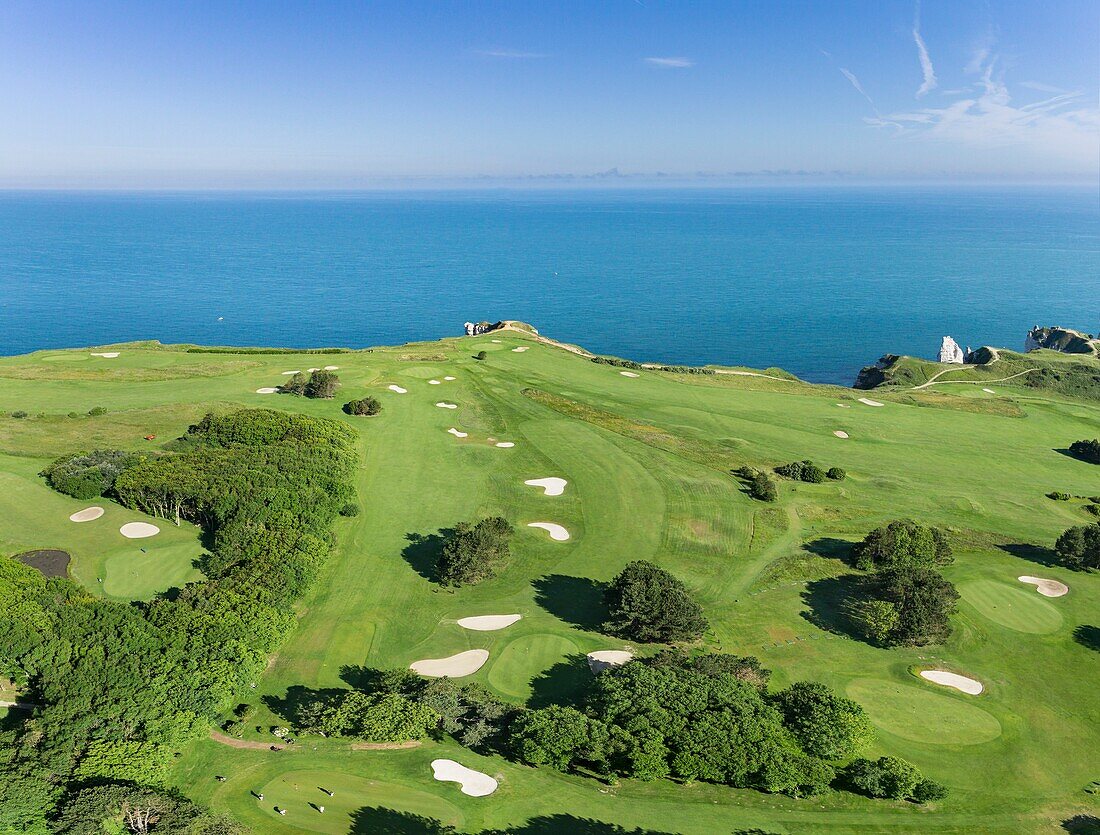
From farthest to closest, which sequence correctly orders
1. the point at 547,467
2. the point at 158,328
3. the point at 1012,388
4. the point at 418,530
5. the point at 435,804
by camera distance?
the point at 158,328
the point at 1012,388
the point at 547,467
the point at 418,530
the point at 435,804

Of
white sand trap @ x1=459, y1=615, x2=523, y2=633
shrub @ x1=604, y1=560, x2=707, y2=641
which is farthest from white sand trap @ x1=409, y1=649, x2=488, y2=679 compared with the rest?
shrub @ x1=604, y1=560, x2=707, y2=641

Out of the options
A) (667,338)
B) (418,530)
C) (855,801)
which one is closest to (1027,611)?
(855,801)

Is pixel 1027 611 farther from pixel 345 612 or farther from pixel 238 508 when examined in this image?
pixel 238 508

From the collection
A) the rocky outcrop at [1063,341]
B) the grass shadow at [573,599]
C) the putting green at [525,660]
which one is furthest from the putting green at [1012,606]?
the rocky outcrop at [1063,341]

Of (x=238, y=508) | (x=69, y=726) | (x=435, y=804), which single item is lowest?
(x=435, y=804)

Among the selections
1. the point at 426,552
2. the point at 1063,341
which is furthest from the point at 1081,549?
the point at 1063,341

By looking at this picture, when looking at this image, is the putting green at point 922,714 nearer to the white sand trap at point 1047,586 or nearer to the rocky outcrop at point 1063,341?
the white sand trap at point 1047,586
